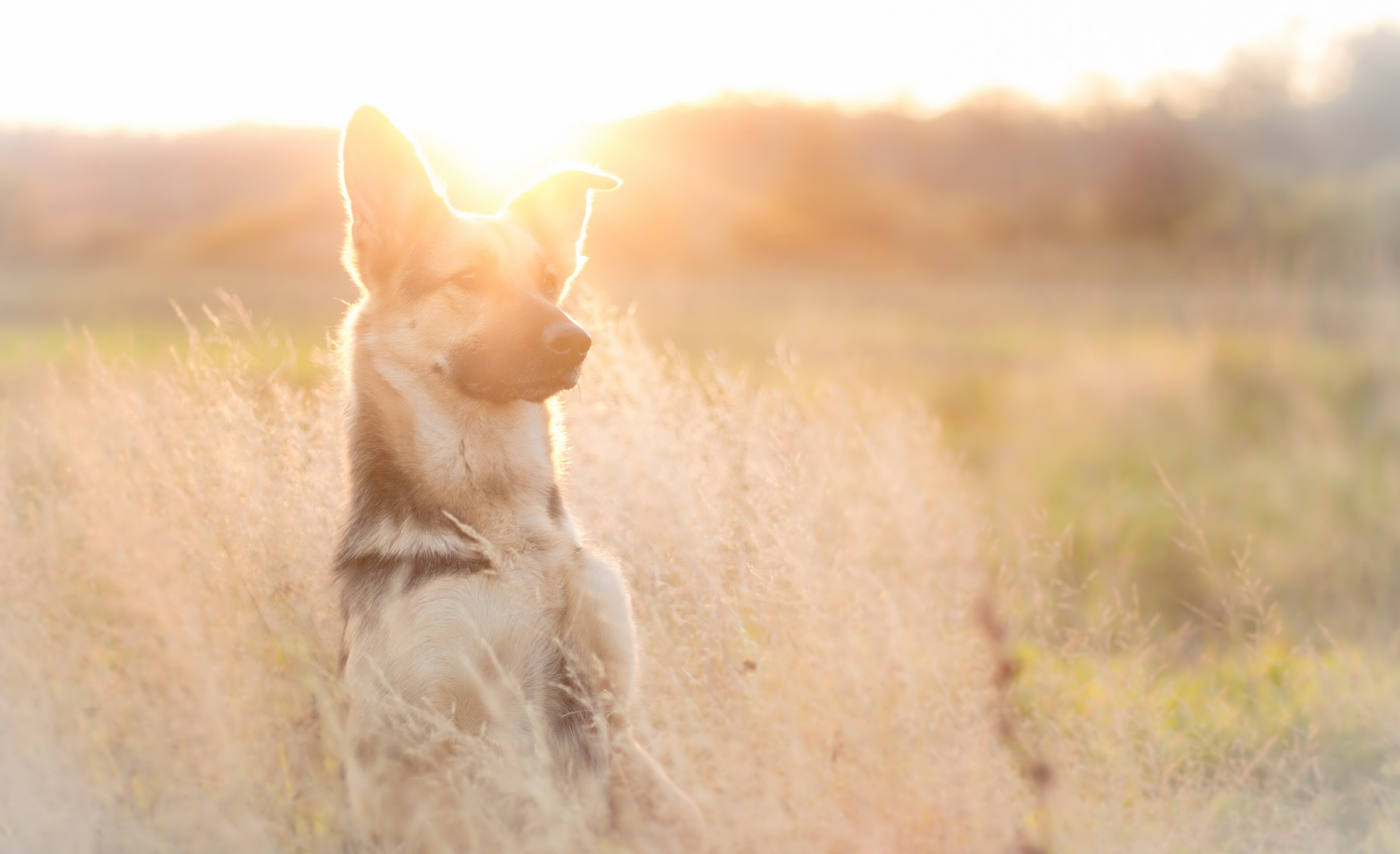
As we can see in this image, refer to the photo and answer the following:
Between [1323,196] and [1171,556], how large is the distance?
900 inches

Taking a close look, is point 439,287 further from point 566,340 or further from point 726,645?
point 726,645

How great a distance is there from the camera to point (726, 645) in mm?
3387

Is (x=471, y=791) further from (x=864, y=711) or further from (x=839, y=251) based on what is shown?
(x=839, y=251)

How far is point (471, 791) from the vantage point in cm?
264

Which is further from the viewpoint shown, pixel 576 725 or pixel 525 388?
pixel 525 388

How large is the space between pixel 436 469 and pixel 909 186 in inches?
2126

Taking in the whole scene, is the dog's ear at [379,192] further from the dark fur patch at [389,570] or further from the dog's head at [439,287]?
the dark fur patch at [389,570]

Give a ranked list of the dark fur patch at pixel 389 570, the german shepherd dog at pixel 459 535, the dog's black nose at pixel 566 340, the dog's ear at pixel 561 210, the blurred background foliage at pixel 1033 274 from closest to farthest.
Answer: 1. the german shepherd dog at pixel 459 535
2. the dark fur patch at pixel 389 570
3. the dog's black nose at pixel 566 340
4. the dog's ear at pixel 561 210
5. the blurred background foliage at pixel 1033 274

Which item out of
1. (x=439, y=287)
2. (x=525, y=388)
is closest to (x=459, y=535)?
(x=525, y=388)

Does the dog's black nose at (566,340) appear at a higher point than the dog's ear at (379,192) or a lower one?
lower

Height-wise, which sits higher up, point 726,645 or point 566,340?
point 566,340

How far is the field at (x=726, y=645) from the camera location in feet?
9.53

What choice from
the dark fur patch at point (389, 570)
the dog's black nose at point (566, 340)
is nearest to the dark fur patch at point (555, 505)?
the dark fur patch at point (389, 570)

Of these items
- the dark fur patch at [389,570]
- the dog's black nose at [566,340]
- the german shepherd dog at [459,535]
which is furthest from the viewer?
the dog's black nose at [566,340]
